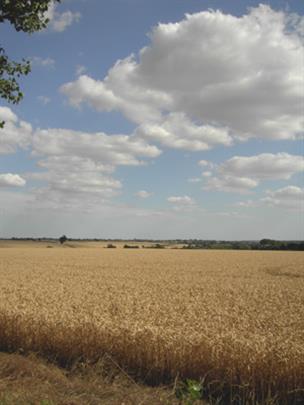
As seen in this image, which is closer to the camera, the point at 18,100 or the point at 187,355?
the point at 187,355

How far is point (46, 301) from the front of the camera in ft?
60.3

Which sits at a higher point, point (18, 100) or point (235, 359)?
point (18, 100)

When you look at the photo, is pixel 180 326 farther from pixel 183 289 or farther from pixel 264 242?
pixel 264 242

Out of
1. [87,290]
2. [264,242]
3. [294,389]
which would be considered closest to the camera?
[294,389]

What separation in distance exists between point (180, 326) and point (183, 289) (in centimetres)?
1178

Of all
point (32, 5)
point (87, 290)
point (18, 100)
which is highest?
point (32, 5)

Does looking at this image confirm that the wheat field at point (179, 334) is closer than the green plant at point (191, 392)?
No

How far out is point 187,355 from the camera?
8.39m

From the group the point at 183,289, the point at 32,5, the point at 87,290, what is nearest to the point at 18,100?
the point at 32,5

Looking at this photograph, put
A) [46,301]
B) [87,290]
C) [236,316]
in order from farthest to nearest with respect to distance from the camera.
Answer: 1. [87,290]
2. [46,301]
3. [236,316]

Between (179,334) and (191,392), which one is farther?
(179,334)

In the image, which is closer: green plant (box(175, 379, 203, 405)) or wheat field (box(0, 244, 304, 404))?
green plant (box(175, 379, 203, 405))

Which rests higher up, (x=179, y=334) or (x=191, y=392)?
(x=191, y=392)

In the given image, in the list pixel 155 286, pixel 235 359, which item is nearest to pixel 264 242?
pixel 155 286
